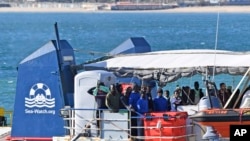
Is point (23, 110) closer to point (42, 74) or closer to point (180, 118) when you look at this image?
point (42, 74)

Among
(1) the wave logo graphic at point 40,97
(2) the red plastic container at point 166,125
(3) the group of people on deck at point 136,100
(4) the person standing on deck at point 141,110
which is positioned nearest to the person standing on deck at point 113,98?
(3) the group of people on deck at point 136,100

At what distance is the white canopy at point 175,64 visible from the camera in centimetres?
2522

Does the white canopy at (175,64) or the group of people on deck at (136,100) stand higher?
the white canopy at (175,64)

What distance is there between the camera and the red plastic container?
949 inches

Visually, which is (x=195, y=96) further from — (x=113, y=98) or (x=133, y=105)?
(x=113, y=98)

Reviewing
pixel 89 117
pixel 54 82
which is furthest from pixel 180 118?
pixel 54 82

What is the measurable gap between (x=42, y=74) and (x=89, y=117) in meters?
2.21

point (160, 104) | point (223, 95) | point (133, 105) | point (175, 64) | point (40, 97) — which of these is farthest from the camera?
point (40, 97)

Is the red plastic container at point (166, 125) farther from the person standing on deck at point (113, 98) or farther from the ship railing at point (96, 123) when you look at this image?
the person standing on deck at point (113, 98)

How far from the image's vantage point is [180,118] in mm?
24109

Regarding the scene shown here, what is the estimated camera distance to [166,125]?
2417 cm

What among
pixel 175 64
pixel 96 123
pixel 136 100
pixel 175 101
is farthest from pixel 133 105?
pixel 175 64

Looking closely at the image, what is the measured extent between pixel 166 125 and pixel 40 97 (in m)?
3.99

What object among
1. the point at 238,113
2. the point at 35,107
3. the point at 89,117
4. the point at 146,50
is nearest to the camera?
the point at 238,113
